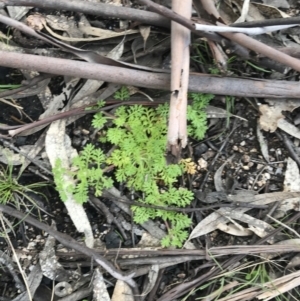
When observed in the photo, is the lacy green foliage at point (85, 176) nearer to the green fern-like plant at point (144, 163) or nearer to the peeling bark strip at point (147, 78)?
the green fern-like plant at point (144, 163)

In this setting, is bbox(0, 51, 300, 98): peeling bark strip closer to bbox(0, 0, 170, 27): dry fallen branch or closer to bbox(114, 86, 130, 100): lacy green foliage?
bbox(114, 86, 130, 100): lacy green foliage

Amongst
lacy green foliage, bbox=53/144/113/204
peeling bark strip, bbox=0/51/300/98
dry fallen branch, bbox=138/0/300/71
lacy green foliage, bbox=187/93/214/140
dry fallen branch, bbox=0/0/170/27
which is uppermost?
dry fallen branch, bbox=0/0/170/27

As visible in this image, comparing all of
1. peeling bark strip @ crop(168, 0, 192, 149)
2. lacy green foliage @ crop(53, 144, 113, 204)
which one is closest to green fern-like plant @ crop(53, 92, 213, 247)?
lacy green foliage @ crop(53, 144, 113, 204)

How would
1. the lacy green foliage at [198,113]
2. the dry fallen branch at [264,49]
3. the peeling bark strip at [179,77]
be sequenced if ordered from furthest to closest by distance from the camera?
the lacy green foliage at [198,113], the dry fallen branch at [264,49], the peeling bark strip at [179,77]

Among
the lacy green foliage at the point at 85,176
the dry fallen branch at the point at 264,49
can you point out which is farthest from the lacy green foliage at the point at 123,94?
the dry fallen branch at the point at 264,49

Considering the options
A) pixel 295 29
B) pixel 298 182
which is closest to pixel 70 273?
pixel 298 182

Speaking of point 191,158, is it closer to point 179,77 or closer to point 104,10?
point 179,77

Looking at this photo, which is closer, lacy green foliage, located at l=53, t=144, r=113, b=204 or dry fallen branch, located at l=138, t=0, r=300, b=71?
dry fallen branch, located at l=138, t=0, r=300, b=71
